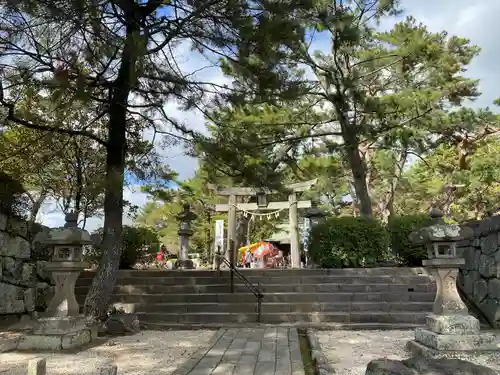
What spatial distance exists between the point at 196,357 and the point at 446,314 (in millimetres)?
2776

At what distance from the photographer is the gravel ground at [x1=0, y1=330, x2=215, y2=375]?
4.09m

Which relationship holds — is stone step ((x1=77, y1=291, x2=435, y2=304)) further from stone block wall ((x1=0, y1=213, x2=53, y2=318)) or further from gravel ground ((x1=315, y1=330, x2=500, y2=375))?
gravel ground ((x1=315, y1=330, x2=500, y2=375))

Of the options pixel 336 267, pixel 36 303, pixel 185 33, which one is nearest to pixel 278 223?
pixel 336 267

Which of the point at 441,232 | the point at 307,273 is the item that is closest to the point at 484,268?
the point at 441,232

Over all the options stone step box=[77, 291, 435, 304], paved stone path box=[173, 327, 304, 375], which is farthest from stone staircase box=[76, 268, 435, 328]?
paved stone path box=[173, 327, 304, 375]

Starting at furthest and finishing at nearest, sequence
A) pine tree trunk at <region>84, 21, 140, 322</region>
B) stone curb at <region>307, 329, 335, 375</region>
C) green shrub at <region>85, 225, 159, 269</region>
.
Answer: green shrub at <region>85, 225, 159, 269</region>
pine tree trunk at <region>84, 21, 140, 322</region>
stone curb at <region>307, 329, 335, 375</region>

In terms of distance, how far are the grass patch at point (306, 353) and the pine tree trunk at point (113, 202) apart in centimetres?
280

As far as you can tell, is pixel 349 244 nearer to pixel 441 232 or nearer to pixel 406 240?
pixel 406 240

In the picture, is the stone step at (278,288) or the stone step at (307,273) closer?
the stone step at (278,288)

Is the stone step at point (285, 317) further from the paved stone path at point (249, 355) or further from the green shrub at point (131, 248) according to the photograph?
Result: the green shrub at point (131, 248)

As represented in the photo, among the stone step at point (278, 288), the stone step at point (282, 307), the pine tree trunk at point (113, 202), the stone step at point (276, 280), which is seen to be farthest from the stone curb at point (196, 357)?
the stone step at point (276, 280)

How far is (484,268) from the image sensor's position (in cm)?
688

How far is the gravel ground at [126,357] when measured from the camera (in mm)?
4086

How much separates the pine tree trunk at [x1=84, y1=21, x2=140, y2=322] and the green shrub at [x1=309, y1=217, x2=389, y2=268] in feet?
14.8
